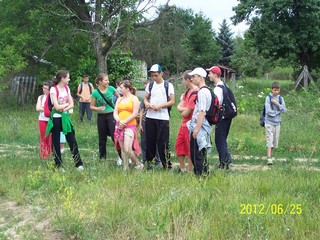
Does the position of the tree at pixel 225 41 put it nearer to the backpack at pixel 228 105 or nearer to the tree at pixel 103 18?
the tree at pixel 103 18

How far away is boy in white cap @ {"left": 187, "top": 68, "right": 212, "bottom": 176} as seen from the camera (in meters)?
6.44

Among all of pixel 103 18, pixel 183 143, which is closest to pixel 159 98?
pixel 183 143

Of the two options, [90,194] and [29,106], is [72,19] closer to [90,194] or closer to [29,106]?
[29,106]

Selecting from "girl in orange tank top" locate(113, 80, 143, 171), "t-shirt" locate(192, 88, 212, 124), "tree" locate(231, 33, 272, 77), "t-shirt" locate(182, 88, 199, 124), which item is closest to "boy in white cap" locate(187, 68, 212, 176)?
"t-shirt" locate(192, 88, 212, 124)

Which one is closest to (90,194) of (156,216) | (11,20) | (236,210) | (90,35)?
(156,216)

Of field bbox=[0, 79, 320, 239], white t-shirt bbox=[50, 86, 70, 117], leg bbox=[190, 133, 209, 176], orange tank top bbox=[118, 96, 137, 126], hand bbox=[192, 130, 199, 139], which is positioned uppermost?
white t-shirt bbox=[50, 86, 70, 117]

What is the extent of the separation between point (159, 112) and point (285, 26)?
26718mm

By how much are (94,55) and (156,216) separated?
61.3 ft

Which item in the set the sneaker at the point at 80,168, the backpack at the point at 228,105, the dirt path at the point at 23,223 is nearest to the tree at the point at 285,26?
the backpack at the point at 228,105

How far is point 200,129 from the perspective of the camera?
6.54 m

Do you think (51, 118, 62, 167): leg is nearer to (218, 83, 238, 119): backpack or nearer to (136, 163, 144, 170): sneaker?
(136, 163, 144, 170): sneaker

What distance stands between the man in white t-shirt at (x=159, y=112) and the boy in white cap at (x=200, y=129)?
1.00 metres

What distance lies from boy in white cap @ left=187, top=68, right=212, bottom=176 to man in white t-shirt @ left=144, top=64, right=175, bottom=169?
999 millimetres

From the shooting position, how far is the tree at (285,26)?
31375mm
